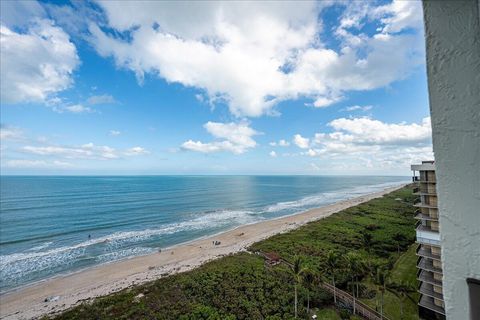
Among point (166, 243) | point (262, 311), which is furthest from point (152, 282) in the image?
point (166, 243)

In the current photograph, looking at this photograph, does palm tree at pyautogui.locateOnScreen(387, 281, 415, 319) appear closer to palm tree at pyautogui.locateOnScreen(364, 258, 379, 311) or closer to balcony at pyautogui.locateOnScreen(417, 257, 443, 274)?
palm tree at pyautogui.locateOnScreen(364, 258, 379, 311)

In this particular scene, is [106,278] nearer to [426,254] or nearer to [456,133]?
[426,254]

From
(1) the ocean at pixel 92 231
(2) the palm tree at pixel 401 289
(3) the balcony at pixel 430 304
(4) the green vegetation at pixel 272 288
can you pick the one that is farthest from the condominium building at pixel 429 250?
(1) the ocean at pixel 92 231

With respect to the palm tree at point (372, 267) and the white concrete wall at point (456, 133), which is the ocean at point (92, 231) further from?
the white concrete wall at point (456, 133)

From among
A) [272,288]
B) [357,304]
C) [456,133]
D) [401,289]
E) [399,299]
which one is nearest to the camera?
[456,133]

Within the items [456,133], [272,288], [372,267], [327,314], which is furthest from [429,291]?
[456,133]

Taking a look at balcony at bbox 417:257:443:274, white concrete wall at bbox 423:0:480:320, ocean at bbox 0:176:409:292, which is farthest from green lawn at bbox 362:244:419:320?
ocean at bbox 0:176:409:292

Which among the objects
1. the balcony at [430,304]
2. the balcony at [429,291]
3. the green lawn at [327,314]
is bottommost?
the green lawn at [327,314]
